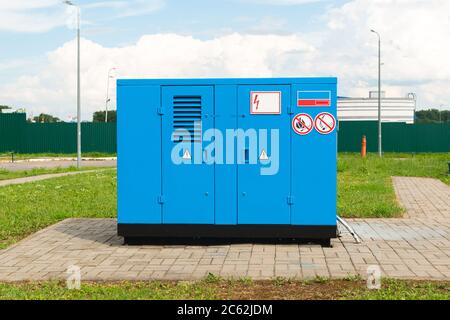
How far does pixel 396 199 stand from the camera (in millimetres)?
13953

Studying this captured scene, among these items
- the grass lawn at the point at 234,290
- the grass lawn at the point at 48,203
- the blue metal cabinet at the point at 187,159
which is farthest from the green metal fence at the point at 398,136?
the grass lawn at the point at 234,290

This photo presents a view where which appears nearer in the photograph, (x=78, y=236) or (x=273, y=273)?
(x=273, y=273)

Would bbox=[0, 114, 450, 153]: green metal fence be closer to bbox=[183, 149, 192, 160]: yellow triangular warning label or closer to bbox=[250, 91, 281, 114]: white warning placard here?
bbox=[250, 91, 281, 114]: white warning placard

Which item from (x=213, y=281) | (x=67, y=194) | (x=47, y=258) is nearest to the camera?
(x=213, y=281)

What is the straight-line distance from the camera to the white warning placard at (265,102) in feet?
26.8

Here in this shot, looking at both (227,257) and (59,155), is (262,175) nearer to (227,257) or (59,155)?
(227,257)

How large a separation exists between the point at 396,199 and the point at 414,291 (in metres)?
8.25

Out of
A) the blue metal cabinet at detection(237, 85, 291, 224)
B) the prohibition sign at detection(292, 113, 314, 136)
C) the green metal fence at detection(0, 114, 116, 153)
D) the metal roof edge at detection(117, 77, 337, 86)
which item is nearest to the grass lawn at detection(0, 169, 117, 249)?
the metal roof edge at detection(117, 77, 337, 86)

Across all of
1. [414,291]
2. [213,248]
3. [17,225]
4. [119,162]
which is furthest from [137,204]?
[414,291]

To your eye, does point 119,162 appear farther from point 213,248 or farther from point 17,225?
point 17,225

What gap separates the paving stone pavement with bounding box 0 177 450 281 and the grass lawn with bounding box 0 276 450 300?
0.28 meters

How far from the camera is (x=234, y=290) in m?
6.06

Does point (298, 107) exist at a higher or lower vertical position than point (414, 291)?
higher

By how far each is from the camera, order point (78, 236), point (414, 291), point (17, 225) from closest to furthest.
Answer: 1. point (414, 291)
2. point (78, 236)
3. point (17, 225)
